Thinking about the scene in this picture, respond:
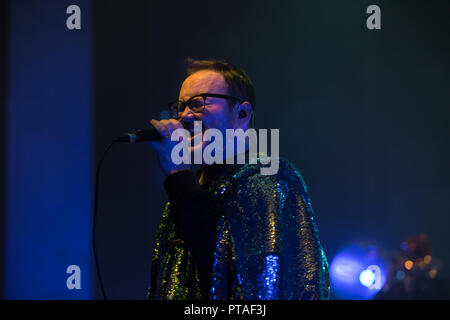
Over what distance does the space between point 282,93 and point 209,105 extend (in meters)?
1.21

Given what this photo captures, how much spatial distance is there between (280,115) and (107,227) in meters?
1.16

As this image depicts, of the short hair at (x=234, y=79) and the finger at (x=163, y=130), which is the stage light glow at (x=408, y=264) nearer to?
the short hair at (x=234, y=79)

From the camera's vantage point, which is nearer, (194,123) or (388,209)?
(194,123)

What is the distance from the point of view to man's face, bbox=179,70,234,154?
127 cm

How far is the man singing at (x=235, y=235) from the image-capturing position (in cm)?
104

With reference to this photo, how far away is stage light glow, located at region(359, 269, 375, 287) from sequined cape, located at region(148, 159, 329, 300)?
147 centimetres

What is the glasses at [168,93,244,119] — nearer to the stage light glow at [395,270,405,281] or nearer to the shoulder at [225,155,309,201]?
the shoulder at [225,155,309,201]

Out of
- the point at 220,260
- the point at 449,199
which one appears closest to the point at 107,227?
the point at 220,260

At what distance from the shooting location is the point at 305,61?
2.40 metres

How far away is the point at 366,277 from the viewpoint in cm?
244

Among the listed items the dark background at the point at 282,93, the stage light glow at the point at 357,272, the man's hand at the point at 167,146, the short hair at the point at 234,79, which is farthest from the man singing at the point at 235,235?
the stage light glow at the point at 357,272

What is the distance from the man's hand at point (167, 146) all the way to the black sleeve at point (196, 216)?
27 mm

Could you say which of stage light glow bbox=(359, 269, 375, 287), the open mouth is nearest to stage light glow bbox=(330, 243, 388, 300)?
stage light glow bbox=(359, 269, 375, 287)
